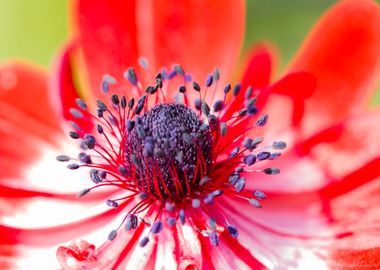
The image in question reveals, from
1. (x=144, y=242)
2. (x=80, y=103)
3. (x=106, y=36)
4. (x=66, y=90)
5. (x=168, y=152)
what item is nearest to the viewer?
(x=144, y=242)

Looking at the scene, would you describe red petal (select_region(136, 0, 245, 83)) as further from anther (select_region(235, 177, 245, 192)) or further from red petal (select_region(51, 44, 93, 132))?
anther (select_region(235, 177, 245, 192))

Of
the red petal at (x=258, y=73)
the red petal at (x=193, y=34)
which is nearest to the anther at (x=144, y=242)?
the red petal at (x=258, y=73)

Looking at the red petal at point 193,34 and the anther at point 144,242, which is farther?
the red petal at point 193,34

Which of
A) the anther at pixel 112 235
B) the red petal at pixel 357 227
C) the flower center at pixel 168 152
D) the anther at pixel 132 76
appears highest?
the anther at pixel 132 76

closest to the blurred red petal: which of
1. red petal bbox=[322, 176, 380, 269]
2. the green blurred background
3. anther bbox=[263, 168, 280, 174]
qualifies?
red petal bbox=[322, 176, 380, 269]

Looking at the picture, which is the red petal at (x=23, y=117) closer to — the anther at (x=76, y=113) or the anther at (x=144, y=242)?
the anther at (x=76, y=113)

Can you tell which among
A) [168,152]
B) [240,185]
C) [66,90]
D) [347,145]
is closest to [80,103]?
[66,90]

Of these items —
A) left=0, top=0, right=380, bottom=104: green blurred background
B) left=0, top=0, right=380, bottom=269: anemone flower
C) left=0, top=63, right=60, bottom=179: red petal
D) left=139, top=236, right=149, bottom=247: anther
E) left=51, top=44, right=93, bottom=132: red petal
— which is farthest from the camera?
left=0, top=0, right=380, bottom=104: green blurred background

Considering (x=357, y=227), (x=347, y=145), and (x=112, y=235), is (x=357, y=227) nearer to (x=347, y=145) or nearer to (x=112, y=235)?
(x=347, y=145)
